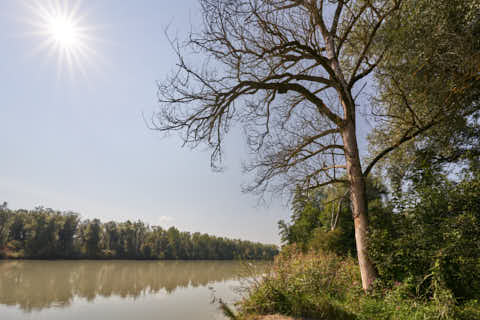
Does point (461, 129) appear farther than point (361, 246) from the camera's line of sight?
Yes

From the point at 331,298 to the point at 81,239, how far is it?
58574 mm

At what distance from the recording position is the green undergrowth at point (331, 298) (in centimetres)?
447

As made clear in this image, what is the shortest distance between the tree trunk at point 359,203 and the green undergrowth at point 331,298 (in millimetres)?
327

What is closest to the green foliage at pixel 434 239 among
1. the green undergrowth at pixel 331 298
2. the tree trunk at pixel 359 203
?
the tree trunk at pixel 359 203

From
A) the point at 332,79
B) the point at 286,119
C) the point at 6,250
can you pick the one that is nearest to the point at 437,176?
the point at 332,79

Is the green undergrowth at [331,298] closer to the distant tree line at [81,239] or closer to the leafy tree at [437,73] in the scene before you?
the leafy tree at [437,73]

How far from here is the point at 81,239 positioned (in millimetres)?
51312

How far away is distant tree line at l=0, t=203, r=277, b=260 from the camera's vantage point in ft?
150

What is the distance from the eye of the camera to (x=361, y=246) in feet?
18.7

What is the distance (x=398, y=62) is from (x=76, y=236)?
62.0m

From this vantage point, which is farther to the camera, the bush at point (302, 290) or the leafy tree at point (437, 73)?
the leafy tree at point (437, 73)

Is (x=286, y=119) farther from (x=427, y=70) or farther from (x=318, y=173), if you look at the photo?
(x=427, y=70)

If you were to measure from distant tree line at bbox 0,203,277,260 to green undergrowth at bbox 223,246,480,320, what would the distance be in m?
37.9

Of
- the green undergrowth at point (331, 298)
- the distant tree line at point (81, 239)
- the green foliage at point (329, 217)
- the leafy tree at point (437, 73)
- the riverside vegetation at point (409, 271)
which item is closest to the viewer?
the green undergrowth at point (331, 298)
